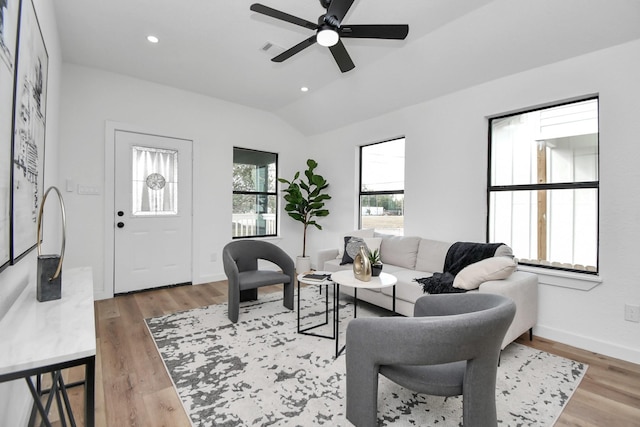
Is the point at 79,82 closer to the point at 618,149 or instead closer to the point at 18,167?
the point at 18,167

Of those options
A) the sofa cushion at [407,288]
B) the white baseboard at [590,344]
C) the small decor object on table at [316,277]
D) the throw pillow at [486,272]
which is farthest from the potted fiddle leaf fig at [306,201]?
the white baseboard at [590,344]

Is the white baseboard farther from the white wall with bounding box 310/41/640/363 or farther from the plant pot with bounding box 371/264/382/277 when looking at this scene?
the plant pot with bounding box 371/264/382/277

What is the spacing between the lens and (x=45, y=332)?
97 cm

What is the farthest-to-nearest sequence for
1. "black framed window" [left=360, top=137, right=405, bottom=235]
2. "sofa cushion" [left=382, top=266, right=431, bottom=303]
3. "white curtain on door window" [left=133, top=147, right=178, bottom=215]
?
"black framed window" [left=360, top=137, right=405, bottom=235] < "white curtain on door window" [left=133, top=147, right=178, bottom=215] < "sofa cushion" [left=382, top=266, right=431, bottom=303]

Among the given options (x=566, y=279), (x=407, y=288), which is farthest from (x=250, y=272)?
(x=566, y=279)

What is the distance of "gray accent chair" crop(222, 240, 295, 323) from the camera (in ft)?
9.75

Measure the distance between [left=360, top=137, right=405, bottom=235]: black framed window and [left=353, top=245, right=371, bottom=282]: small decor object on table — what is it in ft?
6.29

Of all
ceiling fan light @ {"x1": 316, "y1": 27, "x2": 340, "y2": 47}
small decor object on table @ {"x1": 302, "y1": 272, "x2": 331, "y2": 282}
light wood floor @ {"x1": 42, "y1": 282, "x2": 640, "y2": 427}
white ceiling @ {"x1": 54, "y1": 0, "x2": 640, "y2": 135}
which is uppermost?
white ceiling @ {"x1": 54, "y1": 0, "x2": 640, "y2": 135}

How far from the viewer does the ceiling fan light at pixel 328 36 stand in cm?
206

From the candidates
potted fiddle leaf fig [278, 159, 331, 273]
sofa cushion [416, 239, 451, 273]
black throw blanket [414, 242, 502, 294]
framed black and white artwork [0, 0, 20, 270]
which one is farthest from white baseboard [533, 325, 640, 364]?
framed black and white artwork [0, 0, 20, 270]

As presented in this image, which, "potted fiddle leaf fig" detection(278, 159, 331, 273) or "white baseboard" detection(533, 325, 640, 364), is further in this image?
"potted fiddle leaf fig" detection(278, 159, 331, 273)

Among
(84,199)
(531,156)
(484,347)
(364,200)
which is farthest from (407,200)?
(84,199)

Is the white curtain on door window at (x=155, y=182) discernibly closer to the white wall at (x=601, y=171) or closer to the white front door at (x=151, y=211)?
the white front door at (x=151, y=211)

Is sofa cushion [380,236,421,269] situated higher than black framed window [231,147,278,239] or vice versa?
black framed window [231,147,278,239]
